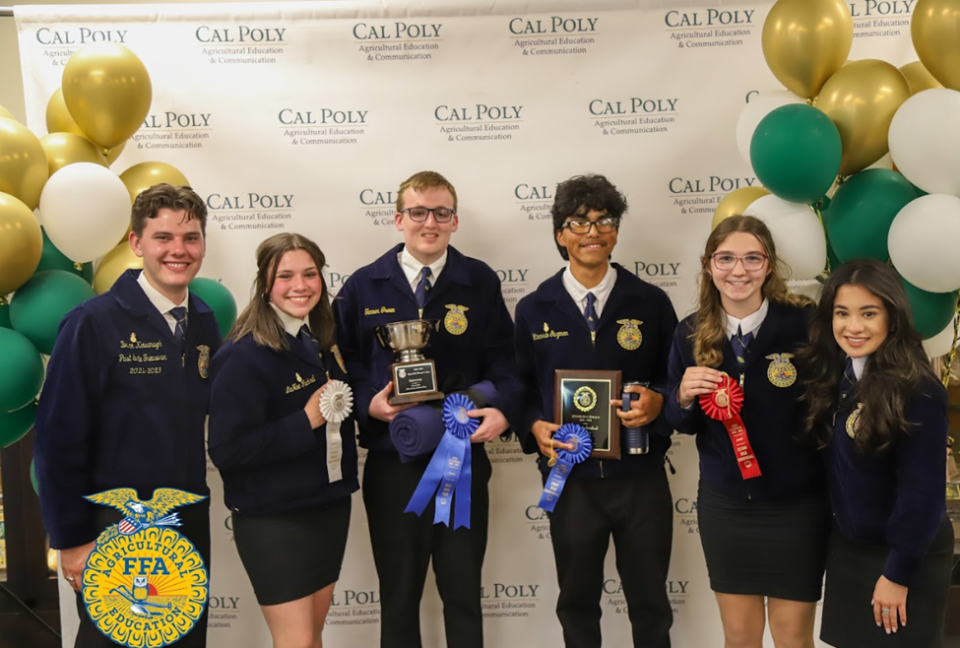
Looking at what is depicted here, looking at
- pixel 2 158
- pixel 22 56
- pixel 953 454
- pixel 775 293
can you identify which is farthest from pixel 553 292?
pixel 22 56

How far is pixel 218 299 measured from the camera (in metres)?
3.04

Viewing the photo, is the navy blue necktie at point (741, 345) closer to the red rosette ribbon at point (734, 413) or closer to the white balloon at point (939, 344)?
the red rosette ribbon at point (734, 413)

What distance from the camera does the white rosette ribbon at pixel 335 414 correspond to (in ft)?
8.45

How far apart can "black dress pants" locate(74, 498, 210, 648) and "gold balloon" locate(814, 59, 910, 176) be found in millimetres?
2494

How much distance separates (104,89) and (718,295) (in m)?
2.24

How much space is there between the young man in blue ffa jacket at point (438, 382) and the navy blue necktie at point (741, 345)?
30.5 inches

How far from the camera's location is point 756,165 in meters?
2.83

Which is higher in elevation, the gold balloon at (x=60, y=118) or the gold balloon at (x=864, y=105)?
the gold balloon at (x=60, y=118)

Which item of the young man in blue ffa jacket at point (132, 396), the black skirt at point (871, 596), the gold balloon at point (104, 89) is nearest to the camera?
the black skirt at point (871, 596)

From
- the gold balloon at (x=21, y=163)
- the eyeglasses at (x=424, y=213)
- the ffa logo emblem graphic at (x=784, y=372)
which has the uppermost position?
the gold balloon at (x=21, y=163)

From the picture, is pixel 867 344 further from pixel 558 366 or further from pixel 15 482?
pixel 15 482

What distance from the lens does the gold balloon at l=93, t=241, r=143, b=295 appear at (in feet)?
9.66

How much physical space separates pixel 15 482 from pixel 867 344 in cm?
368

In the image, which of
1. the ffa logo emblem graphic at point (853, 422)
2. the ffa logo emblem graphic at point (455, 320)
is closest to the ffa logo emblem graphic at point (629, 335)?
the ffa logo emblem graphic at point (455, 320)
